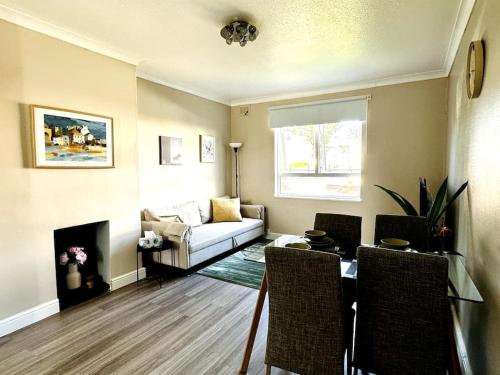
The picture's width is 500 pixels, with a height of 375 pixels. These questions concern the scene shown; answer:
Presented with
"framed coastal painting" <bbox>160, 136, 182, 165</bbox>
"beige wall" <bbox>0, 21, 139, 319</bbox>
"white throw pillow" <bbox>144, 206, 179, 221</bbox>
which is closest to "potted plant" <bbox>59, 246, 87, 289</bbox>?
"beige wall" <bbox>0, 21, 139, 319</bbox>

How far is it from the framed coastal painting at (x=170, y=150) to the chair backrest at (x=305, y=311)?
2957 millimetres

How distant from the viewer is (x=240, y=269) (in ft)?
12.3

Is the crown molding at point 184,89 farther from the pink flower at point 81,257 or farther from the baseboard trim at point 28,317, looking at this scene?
the baseboard trim at point 28,317

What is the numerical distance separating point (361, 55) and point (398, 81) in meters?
1.17

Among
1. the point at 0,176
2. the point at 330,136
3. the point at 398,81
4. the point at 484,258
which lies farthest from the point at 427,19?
the point at 0,176

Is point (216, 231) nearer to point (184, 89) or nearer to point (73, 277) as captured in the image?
point (73, 277)

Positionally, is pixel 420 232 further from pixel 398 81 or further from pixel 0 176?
pixel 0 176

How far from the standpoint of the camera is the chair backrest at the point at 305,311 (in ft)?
4.75

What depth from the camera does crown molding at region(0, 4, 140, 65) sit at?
2.26 m

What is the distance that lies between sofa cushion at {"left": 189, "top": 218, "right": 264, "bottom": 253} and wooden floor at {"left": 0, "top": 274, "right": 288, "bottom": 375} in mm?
632

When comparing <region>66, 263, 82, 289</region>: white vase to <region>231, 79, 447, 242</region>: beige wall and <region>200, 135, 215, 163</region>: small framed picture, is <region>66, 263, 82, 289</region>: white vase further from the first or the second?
<region>231, 79, 447, 242</region>: beige wall

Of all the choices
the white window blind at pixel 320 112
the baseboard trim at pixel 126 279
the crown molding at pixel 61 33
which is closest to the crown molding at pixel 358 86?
the white window blind at pixel 320 112

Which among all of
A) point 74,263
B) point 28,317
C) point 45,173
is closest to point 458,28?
point 45,173

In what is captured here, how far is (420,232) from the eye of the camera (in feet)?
7.68
